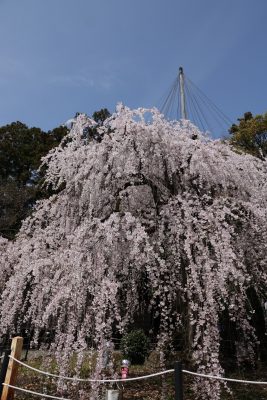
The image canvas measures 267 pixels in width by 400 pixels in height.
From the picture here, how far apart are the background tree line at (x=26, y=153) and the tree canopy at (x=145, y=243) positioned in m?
10.8

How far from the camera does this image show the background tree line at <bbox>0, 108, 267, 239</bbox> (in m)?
18.5

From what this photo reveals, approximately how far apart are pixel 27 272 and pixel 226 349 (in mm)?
5218

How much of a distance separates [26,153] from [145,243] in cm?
1981

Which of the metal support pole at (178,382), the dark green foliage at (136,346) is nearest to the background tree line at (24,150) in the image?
the dark green foliage at (136,346)

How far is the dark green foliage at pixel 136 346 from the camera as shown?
9648mm

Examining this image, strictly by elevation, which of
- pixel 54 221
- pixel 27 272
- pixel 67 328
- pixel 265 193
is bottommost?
pixel 67 328

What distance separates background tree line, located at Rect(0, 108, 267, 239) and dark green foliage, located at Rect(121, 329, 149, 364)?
895 centimetres

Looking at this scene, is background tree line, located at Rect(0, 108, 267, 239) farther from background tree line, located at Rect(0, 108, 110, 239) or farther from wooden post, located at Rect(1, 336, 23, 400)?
wooden post, located at Rect(1, 336, 23, 400)

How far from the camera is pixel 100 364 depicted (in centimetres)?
465

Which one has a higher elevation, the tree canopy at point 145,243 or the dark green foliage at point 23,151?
the dark green foliage at point 23,151

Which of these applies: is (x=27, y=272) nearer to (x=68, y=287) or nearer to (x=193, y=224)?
(x=68, y=287)

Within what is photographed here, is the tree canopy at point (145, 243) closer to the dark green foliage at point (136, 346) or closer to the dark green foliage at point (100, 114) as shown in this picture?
the dark green foliage at point (136, 346)

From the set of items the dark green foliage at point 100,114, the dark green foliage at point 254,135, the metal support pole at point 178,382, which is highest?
the dark green foliage at point 100,114

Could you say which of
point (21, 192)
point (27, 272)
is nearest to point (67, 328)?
point (27, 272)
